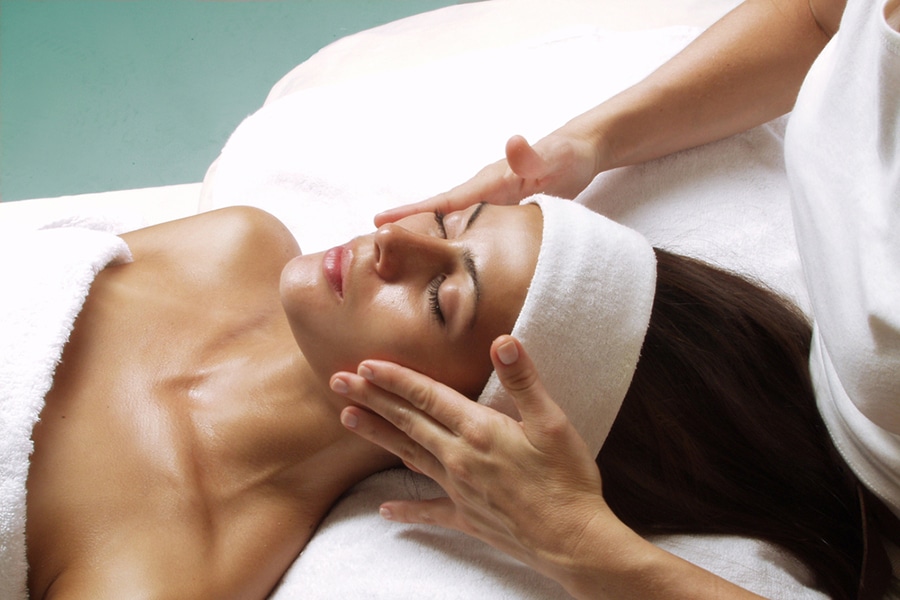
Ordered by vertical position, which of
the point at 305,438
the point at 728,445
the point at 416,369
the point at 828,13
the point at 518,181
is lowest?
the point at 728,445

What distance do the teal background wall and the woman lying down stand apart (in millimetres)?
1370

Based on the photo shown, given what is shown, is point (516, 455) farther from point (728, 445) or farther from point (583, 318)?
point (728, 445)

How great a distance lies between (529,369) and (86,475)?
0.64 meters

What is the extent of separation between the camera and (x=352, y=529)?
1.15 metres

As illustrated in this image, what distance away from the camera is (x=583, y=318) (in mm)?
Answer: 999

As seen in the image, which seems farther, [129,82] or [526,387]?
[129,82]

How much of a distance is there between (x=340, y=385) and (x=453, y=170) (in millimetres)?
687

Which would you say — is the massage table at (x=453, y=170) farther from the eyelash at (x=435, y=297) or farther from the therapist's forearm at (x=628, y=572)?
the eyelash at (x=435, y=297)

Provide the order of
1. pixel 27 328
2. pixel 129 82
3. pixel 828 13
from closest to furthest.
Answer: pixel 27 328 → pixel 828 13 → pixel 129 82

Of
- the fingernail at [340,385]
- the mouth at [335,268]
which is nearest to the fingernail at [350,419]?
the fingernail at [340,385]

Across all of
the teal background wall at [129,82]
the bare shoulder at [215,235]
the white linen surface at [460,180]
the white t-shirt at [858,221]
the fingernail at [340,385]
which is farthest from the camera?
the teal background wall at [129,82]

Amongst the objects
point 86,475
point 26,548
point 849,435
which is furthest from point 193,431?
point 849,435

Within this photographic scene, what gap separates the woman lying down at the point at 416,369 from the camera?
3.26ft

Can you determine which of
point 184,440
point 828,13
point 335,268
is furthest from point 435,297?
point 828,13
